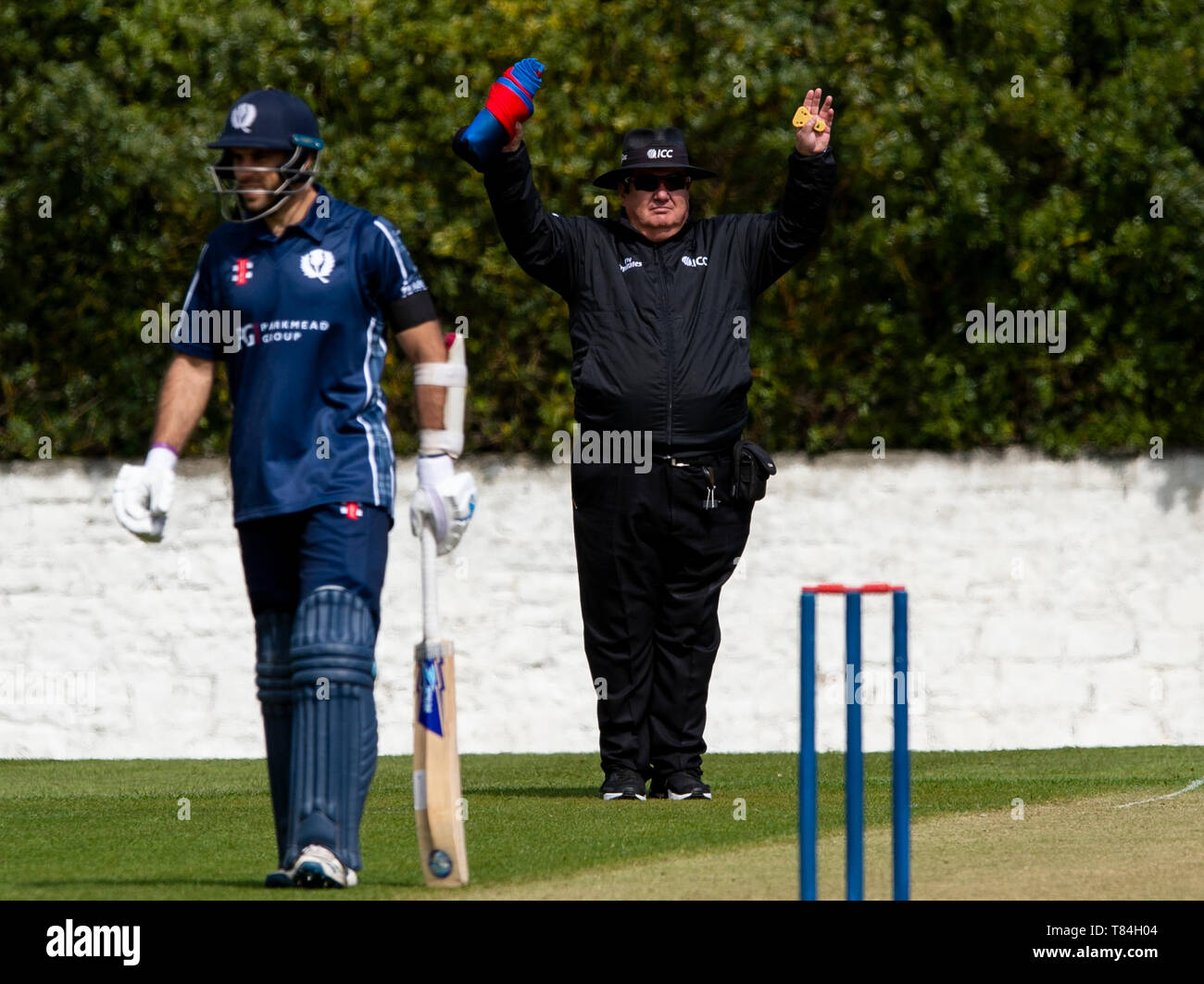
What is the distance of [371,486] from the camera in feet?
17.1

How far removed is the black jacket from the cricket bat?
2173 millimetres

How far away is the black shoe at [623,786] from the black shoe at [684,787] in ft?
0.28

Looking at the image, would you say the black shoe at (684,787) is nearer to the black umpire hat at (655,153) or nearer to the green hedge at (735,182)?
the black umpire hat at (655,153)

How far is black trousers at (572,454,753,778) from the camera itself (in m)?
7.28

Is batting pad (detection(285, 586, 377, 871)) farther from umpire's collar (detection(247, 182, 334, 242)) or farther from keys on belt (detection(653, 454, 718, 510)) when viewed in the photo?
keys on belt (detection(653, 454, 718, 510))

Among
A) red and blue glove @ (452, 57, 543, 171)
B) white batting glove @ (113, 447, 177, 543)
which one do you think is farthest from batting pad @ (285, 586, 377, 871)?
red and blue glove @ (452, 57, 543, 171)

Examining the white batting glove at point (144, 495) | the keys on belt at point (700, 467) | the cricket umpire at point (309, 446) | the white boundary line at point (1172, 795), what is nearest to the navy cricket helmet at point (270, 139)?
the cricket umpire at point (309, 446)

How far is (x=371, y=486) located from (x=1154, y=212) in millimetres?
6597

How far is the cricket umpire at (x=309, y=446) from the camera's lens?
5.08 metres

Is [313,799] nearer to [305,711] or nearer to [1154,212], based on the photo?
[305,711]

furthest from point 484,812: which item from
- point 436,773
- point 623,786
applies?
point 436,773

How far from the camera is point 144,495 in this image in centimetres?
527

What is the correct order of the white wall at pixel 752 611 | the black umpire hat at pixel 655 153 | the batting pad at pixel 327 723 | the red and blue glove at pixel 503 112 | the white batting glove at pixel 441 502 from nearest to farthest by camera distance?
the batting pad at pixel 327 723, the white batting glove at pixel 441 502, the red and blue glove at pixel 503 112, the black umpire hat at pixel 655 153, the white wall at pixel 752 611

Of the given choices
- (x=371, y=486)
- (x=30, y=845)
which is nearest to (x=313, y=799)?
(x=371, y=486)
